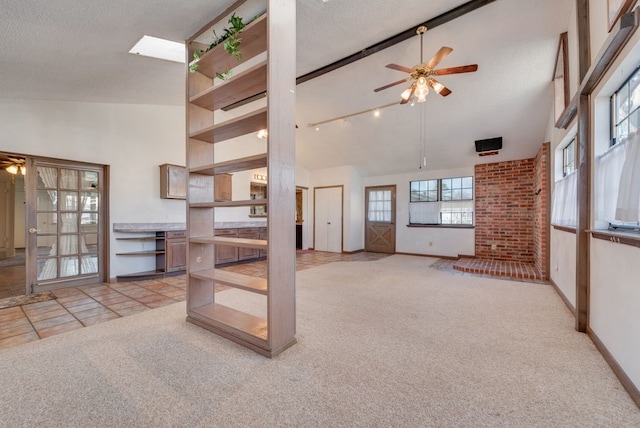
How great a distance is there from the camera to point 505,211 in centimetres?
600

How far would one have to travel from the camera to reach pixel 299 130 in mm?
6395

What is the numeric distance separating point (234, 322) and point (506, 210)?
6193 millimetres

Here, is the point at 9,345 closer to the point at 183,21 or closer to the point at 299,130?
the point at 183,21

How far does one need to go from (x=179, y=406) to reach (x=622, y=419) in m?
2.37

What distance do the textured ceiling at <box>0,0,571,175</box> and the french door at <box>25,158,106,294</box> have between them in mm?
1063

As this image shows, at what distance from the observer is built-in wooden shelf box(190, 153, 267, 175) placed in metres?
2.10

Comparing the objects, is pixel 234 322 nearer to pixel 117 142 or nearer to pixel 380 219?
pixel 117 142

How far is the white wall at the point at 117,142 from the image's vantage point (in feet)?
11.9

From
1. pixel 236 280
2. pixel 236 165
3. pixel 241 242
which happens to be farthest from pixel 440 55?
pixel 236 280

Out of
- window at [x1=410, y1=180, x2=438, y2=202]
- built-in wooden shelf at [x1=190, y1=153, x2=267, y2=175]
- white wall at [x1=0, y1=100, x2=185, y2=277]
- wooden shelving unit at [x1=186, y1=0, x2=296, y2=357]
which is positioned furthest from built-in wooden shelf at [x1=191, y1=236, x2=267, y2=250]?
window at [x1=410, y1=180, x2=438, y2=202]

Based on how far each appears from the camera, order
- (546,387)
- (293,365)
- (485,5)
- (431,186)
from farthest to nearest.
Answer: (431,186) → (485,5) → (293,365) → (546,387)

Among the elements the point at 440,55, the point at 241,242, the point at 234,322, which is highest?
the point at 440,55

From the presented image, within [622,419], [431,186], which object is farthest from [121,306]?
[431,186]

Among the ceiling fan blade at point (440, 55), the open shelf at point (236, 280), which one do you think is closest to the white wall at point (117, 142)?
the open shelf at point (236, 280)
